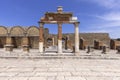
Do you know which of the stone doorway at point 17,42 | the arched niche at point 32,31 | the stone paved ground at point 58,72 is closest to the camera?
the stone paved ground at point 58,72

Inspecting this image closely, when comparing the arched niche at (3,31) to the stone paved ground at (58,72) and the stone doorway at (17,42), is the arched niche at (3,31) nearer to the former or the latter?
the stone doorway at (17,42)

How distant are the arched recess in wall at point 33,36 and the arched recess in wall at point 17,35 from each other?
1.35 m

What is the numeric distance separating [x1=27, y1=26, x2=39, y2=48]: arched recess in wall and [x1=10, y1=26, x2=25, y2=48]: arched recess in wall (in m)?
1.35

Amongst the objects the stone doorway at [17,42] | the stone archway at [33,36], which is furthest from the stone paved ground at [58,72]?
the stone doorway at [17,42]

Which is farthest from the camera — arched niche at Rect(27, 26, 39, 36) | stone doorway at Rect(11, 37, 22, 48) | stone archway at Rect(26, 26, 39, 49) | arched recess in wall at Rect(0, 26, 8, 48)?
arched niche at Rect(27, 26, 39, 36)

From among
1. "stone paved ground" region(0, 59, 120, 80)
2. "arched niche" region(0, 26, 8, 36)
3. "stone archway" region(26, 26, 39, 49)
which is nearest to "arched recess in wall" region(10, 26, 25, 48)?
"arched niche" region(0, 26, 8, 36)

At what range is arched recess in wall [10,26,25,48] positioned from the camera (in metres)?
41.2

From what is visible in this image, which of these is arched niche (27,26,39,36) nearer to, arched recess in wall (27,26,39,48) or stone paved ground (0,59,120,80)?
arched recess in wall (27,26,39,48)

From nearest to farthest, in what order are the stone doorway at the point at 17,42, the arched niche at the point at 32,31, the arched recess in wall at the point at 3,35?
the arched recess in wall at the point at 3,35, the stone doorway at the point at 17,42, the arched niche at the point at 32,31

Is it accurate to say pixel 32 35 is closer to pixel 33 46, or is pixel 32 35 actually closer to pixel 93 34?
pixel 33 46

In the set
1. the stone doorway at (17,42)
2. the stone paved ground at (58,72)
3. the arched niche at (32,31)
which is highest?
the arched niche at (32,31)

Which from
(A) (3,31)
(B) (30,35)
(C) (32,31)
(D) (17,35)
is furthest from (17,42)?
(A) (3,31)

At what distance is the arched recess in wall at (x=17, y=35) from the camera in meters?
41.2

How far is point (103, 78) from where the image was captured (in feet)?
22.2
